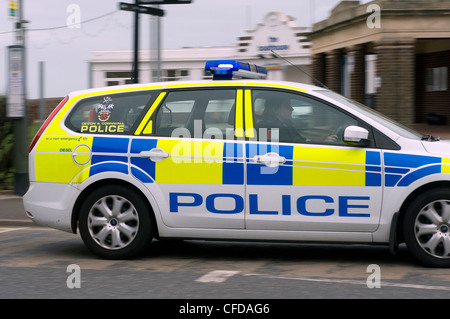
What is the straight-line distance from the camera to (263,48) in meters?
38.3

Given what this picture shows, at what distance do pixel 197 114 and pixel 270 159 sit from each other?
86 cm

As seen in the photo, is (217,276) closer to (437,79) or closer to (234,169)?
(234,169)

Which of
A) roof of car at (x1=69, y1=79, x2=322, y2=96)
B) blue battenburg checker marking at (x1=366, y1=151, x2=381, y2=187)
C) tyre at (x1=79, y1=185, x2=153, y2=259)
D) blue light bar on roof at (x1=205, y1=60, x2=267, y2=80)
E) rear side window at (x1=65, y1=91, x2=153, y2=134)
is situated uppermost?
blue light bar on roof at (x1=205, y1=60, x2=267, y2=80)

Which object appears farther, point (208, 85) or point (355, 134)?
point (208, 85)

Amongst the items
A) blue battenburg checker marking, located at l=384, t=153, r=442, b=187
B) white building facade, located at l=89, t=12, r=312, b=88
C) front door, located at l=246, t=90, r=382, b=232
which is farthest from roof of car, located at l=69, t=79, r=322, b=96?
white building facade, located at l=89, t=12, r=312, b=88

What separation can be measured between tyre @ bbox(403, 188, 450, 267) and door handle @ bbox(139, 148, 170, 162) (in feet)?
7.35

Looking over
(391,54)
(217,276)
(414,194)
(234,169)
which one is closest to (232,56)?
(391,54)

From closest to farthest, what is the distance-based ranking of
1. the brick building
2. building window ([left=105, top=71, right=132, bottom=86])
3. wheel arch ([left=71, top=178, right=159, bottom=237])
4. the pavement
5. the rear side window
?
wheel arch ([left=71, top=178, right=159, bottom=237]), the rear side window, the pavement, the brick building, building window ([left=105, top=71, right=132, bottom=86])

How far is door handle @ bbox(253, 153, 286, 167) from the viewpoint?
6852 millimetres

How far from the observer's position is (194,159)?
7.03m

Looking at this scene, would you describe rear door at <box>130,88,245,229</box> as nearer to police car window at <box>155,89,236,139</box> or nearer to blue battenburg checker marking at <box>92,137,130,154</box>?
police car window at <box>155,89,236,139</box>

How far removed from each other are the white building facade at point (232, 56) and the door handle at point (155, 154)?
3054cm

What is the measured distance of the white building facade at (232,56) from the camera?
127 ft

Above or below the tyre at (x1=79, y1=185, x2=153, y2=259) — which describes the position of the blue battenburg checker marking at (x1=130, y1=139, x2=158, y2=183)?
above
